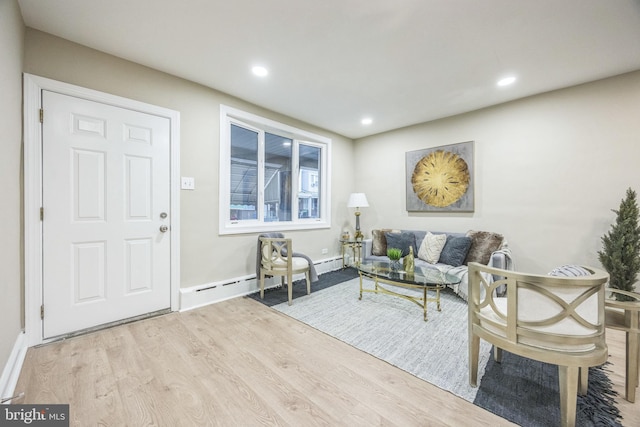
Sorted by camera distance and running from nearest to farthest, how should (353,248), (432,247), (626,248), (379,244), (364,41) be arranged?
(364,41) → (626,248) → (432,247) → (379,244) → (353,248)

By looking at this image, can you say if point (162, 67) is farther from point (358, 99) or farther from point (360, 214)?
point (360, 214)

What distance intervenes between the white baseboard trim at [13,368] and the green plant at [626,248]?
178 inches

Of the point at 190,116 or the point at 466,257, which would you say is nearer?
the point at 190,116

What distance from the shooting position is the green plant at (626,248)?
2.34 meters

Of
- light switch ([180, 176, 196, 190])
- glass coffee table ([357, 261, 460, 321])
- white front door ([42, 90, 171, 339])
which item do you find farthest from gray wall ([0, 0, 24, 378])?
glass coffee table ([357, 261, 460, 321])

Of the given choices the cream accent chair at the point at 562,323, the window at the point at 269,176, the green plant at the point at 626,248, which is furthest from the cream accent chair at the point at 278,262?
the green plant at the point at 626,248

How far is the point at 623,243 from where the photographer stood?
237cm

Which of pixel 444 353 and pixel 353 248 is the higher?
pixel 353 248

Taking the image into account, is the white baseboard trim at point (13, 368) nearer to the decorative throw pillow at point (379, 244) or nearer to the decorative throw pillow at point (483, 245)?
the decorative throw pillow at point (379, 244)

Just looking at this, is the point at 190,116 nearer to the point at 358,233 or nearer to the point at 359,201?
the point at 359,201

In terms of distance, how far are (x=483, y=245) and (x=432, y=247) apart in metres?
0.60

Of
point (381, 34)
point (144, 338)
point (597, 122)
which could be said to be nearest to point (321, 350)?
point (144, 338)

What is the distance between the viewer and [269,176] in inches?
149

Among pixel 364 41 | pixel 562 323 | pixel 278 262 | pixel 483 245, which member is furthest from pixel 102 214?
pixel 483 245
